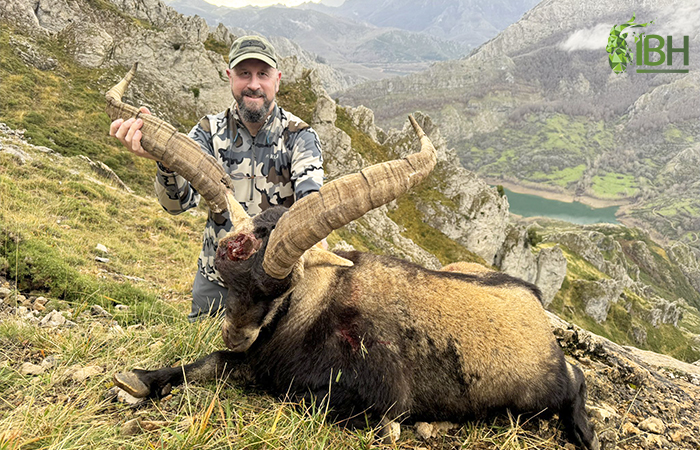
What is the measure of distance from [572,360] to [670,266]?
24998 centimetres

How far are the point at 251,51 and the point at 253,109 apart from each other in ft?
3.02

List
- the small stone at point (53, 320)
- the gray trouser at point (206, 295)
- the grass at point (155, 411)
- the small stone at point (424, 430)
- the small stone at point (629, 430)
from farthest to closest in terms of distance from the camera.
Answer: the gray trouser at point (206, 295) < the small stone at point (53, 320) < the small stone at point (629, 430) < the small stone at point (424, 430) < the grass at point (155, 411)

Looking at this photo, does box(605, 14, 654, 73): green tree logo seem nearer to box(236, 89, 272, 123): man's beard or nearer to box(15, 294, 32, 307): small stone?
box(236, 89, 272, 123): man's beard

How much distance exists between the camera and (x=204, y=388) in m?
4.32

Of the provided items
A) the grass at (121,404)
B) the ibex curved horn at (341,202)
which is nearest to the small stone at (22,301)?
the grass at (121,404)

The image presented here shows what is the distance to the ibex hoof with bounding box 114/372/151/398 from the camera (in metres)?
3.89

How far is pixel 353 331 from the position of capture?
4.54m

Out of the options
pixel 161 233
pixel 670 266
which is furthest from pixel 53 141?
pixel 670 266

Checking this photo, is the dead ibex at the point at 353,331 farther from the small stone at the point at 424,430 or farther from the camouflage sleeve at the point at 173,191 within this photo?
the camouflage sleeve at the point at 173,191

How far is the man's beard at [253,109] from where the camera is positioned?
628 centimetres

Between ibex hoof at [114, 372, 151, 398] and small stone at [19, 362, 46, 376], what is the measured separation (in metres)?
1.07

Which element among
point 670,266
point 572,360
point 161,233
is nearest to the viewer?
point 572,360

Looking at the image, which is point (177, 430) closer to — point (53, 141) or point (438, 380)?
point (438, 380)

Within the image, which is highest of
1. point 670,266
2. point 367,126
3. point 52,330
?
point 367,126
